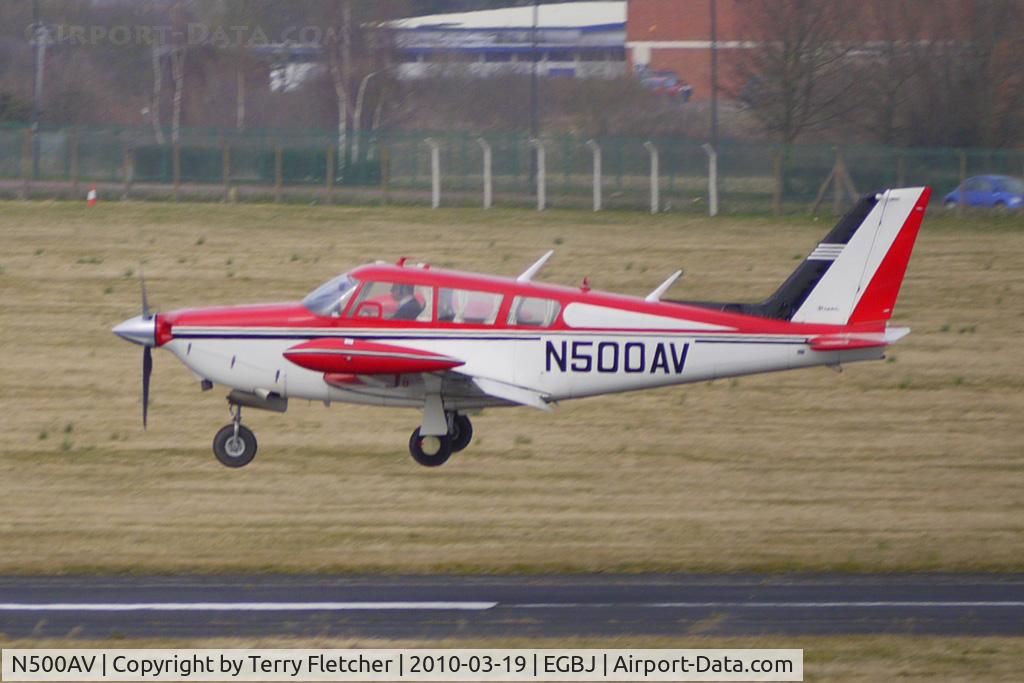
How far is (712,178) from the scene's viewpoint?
41.7m

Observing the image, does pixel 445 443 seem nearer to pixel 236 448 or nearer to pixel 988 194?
pixel 236 448

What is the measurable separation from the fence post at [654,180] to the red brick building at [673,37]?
1740cm

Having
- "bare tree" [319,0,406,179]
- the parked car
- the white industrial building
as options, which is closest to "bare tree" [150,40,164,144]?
"bare tree" [319,0,406,179]

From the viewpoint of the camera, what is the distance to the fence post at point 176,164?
41750 mm

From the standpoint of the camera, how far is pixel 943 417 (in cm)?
2398

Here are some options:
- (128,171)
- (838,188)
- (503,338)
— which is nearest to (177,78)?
(128,171)

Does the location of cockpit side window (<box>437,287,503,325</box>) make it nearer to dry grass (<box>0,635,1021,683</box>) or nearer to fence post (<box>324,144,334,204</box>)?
dry grass (<box>0,635,1021,683</box>)

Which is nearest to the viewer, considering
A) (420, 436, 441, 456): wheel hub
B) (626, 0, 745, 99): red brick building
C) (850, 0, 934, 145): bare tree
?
(420, 436, 441, 456): wheel hub

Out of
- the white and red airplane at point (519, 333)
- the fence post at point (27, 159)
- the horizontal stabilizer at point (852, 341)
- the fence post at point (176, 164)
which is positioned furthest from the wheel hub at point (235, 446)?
the fence post at point (27, 159)

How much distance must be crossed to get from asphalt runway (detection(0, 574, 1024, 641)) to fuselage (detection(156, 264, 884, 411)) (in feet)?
7.46

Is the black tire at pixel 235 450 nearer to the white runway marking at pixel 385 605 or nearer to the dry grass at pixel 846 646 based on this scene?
the white runway marking at pixel 385 605
